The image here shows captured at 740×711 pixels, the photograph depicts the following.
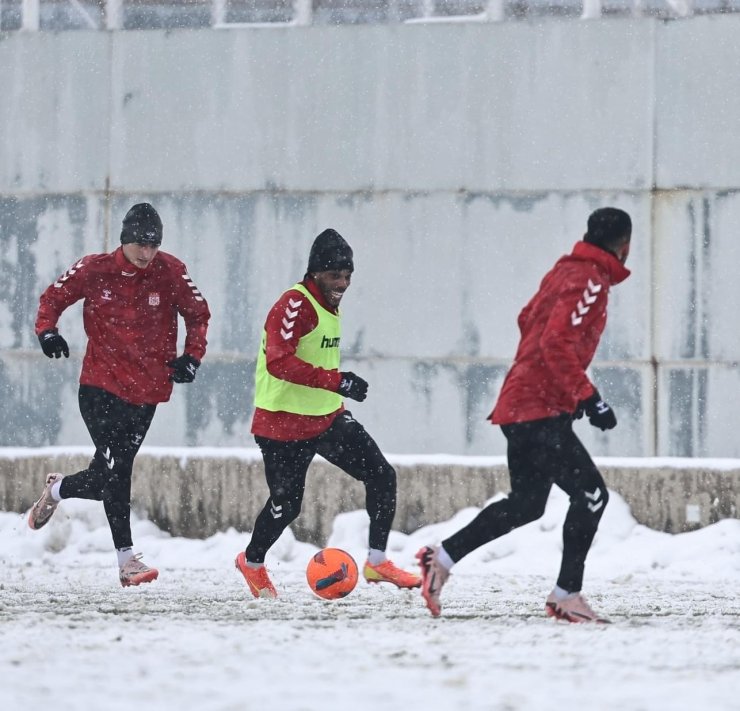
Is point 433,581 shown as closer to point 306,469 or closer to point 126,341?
point 306,469

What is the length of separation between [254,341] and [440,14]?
2475 mm

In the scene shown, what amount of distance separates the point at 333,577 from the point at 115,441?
141cm

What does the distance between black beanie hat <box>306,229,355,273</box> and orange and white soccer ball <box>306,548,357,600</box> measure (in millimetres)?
1415

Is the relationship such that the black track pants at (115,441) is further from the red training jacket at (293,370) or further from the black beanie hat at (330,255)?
the black beanie hat at (330,255)

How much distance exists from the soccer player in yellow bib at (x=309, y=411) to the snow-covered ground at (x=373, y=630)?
35 cm

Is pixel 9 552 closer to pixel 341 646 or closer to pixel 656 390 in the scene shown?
pixel 656 390

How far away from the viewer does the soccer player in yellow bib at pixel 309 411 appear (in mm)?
7609

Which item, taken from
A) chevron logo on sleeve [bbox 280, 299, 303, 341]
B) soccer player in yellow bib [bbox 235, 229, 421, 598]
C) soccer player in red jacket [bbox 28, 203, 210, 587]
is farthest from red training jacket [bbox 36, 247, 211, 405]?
chevron logo on sleeve [bbox 280, 299, 303, 341]

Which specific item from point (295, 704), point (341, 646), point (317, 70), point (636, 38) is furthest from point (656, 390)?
point (295, 704)

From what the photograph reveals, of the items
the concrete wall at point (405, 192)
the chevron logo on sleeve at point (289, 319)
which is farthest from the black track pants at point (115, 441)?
the concrete wall at point (405, 192)

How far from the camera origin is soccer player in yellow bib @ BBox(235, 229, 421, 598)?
7609 millimetres

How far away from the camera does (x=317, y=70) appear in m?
10.9


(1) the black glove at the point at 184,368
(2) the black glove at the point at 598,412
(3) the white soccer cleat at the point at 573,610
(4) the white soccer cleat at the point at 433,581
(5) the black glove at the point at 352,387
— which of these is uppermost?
(1) the black glove at the point at 184,368

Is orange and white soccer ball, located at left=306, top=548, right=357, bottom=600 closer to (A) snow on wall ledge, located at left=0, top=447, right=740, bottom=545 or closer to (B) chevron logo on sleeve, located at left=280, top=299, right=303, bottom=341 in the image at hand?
(B) chevron logo on sleeve, located at left=280, top=299, right=303, bottom=341
